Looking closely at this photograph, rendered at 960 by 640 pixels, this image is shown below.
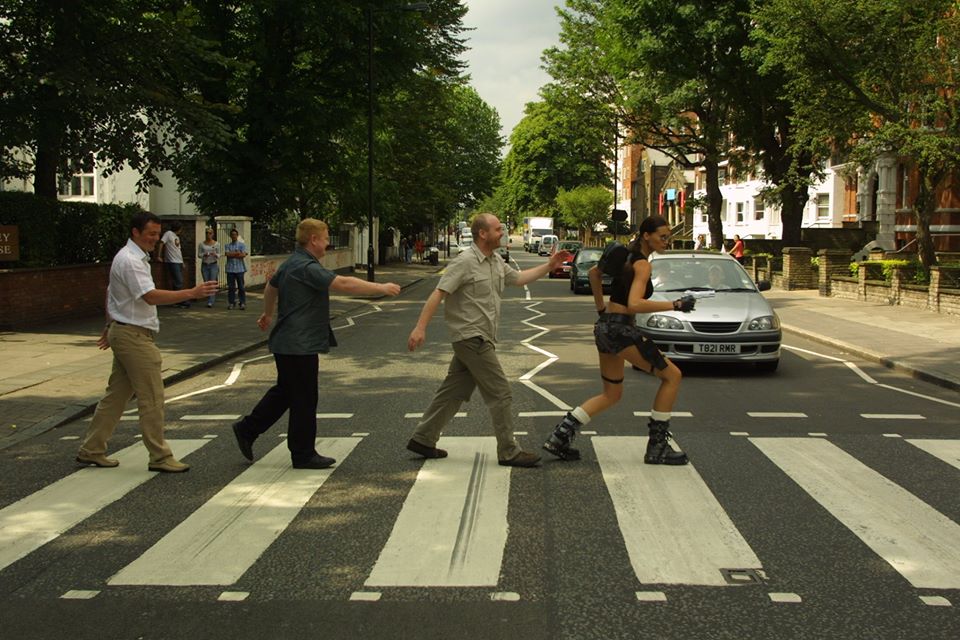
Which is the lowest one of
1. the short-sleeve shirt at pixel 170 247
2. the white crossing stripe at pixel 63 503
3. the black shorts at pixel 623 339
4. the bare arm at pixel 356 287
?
the white crossing stripe at pixel 63 503

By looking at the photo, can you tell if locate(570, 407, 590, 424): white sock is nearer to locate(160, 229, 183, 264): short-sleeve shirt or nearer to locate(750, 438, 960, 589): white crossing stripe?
locate(750, 438, 960, 589): white crossing stripe

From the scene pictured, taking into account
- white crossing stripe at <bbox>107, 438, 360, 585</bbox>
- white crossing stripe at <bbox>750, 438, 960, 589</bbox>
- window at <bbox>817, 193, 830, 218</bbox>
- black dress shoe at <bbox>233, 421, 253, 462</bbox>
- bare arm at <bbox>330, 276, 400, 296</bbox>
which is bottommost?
white crossing stripe at <bbox>107, 438, 360, 585</bbox>

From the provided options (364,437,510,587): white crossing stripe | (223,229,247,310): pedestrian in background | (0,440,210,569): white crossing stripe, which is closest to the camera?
(364,437,510,587): white crossing stripe

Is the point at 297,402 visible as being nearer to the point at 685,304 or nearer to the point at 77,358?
the point at 685,304

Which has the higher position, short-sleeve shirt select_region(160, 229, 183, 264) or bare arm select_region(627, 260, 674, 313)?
short-sleeve shirt select_region(160, 229, 183, 264)

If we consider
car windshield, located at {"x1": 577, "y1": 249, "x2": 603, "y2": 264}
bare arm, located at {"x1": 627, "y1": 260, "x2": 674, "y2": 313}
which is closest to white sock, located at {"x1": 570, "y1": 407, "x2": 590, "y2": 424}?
bare arm, located at {"x1": 627, "y1": 260, "x2": 674, "y2": 313}

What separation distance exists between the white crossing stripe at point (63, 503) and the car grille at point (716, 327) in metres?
6.50

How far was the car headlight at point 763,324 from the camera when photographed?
1127cm

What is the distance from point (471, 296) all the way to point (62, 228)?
1413 cm

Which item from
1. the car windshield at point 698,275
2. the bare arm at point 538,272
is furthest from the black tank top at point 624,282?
the car windshield at point 698,275

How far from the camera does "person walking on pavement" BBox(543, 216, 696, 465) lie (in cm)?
646

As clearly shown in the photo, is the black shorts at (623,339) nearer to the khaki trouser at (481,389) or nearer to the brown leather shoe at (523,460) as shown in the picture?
the khaki trouser at (481,389)

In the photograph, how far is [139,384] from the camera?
6.28m

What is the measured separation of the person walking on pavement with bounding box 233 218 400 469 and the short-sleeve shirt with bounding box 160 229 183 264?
45.3 feet
